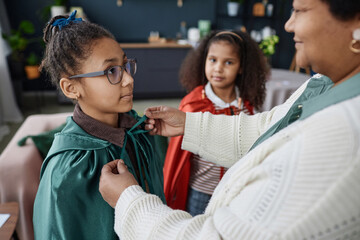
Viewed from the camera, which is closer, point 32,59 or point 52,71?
point 52,71

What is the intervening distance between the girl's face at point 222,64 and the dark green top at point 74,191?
3.05ft

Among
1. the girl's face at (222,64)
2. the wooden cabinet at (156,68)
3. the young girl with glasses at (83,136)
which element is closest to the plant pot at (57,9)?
the wooden cabinet at (156,68)

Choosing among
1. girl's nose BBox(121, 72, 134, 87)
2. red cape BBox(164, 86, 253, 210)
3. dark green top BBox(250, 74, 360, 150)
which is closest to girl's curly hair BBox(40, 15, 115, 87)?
girl's nose BBox(121, 72, 134, 87)

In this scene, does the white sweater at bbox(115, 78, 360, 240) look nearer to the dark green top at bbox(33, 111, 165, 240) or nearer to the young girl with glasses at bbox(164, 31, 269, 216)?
the dark green top at bbox(33, 111, 165, 240)

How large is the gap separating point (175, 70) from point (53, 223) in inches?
175

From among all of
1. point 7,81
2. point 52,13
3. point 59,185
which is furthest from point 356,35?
point 52,13

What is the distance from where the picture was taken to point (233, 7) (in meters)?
5.37

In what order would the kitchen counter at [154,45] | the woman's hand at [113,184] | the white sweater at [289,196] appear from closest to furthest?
1. the white sweater at [289,196]
2. the woman's hand at [113,184]
3. the kitchen counter at [154,45]

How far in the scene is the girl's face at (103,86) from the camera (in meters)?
1.02

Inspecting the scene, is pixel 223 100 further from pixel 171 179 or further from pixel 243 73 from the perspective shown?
pixel 171 179

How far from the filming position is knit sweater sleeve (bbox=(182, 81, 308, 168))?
47.0 inches

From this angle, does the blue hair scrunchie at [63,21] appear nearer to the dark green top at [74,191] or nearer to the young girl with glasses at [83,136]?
the young girl with glasses at [83,136]

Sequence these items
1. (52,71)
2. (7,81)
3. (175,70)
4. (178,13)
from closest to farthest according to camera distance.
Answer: (52,71), (7,81), (175,70), (178,13)

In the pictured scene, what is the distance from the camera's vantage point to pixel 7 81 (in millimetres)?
4152
